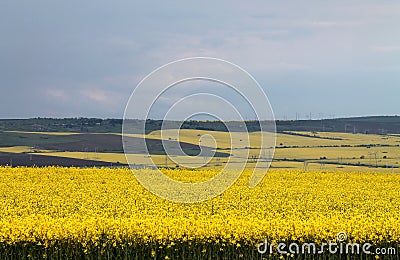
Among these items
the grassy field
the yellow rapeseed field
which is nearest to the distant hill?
the grassy field

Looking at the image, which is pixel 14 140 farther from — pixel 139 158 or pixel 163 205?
pixel 163 205

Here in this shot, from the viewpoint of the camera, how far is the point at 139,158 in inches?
1459

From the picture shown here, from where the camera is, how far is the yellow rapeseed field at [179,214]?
45.8 ft

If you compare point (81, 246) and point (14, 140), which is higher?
point (14, 140)

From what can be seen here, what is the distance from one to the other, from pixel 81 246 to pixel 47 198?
8438 millimetres

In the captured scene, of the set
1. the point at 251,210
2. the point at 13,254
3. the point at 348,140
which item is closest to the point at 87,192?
the point at 251,210

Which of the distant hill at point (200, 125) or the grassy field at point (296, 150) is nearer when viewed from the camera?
the grassy field at point (296, 150)

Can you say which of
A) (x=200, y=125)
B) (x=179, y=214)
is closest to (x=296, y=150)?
(x=200, y=125)

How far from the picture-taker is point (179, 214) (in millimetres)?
18562

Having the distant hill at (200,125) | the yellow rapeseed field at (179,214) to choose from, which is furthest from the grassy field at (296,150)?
the yellow rapeseed field at (179,214)

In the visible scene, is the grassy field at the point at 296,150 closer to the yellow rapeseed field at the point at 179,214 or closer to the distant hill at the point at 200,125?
the distant hill at the point at 200,125

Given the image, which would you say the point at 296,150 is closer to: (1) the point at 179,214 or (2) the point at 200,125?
(2) the point at 200,125

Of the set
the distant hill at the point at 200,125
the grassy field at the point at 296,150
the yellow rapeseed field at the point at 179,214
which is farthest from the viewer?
the distant hill at the point at 200,125

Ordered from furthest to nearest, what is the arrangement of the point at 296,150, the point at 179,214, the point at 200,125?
the point at 200,125
the point at 296,150
the point at 179,214
